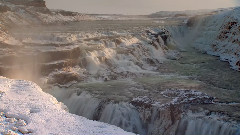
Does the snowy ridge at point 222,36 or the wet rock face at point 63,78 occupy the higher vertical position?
the snowy ridge at point 222,36

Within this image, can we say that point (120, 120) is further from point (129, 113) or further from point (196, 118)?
point (196, 118)

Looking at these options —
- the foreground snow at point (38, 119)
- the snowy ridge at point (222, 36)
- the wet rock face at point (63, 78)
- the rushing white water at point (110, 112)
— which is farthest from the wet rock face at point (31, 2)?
the foreground snow at point (38, 119)

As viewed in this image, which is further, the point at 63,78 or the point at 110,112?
the point at 63,78

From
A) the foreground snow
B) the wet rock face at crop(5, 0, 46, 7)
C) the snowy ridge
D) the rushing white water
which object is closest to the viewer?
the foreground snow

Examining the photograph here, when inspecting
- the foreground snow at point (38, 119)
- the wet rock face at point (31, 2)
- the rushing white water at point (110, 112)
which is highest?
the wet rock face at point (31, 2)

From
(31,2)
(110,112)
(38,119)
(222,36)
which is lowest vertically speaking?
(110,112)

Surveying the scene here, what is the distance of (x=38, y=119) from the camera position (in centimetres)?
680

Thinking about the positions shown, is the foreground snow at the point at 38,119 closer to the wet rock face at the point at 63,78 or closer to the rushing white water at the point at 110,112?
the rushing white water at the point at 110,112

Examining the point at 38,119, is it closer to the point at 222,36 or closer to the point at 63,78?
the point at 63,78

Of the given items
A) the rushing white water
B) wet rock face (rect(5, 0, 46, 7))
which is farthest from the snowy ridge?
wet rock face (rect(5, 0, 46, 7))

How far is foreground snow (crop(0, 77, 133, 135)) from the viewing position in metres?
6.38

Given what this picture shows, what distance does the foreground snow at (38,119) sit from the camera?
20.9 feet

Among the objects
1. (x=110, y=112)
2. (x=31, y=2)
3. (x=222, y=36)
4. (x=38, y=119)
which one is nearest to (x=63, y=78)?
(x=110, y=112)

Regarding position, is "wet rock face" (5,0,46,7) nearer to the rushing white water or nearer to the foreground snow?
the rushing white water
